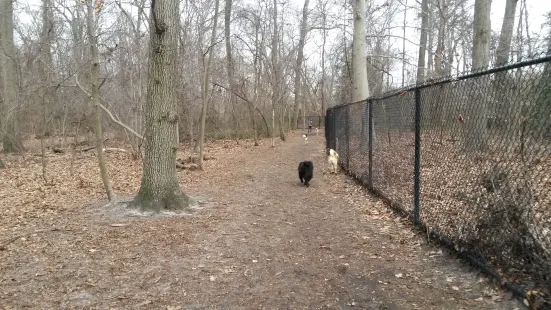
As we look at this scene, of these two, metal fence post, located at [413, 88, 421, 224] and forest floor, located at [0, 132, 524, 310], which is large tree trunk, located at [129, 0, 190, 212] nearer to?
forest floor, located at [0, 132, 524, 310]

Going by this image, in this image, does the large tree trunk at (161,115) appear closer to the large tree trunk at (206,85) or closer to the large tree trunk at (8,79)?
the large tree trunk at (206,85)

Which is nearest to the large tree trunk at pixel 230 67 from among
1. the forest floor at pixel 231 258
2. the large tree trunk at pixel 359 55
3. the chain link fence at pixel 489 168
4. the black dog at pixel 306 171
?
the large tree trunk at pixel 359 55

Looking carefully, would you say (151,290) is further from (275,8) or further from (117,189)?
Answer: (275,8)

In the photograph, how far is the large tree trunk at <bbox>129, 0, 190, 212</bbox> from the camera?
257 inches

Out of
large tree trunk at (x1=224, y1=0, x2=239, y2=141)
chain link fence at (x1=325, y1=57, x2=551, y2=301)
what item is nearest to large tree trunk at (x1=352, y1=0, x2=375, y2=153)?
chain link fence at (x1=325, y1=57, x2=551, y2=301)

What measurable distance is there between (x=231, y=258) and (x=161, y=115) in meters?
3.01

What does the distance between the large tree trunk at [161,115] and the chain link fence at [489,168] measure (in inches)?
148

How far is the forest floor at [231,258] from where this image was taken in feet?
11.9

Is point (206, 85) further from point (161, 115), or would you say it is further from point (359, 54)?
point (161, 115)

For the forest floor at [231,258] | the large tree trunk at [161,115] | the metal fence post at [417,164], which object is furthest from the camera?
the large tree trunk at [161,115]

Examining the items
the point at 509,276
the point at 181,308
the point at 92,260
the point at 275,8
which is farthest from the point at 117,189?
the point at 275,8

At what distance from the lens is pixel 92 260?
15.2 ft

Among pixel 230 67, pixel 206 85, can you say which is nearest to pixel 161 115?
pixel 206 85

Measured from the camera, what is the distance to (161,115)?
6.60 m
